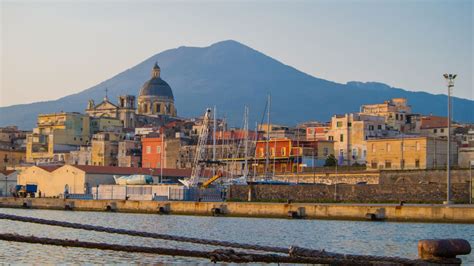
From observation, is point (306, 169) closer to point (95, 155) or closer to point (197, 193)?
point (197, 193)

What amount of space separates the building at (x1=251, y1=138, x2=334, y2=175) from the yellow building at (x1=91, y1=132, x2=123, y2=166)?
77.1 ft

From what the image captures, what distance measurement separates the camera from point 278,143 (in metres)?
94.3

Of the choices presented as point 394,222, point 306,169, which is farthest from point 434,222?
point 306,169

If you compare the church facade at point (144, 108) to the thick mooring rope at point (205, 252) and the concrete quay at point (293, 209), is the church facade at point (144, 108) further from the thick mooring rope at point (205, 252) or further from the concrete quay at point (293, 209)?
the thick mooring rope at point (205, 252)

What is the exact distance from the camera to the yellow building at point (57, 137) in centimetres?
11588

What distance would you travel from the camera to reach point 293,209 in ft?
163

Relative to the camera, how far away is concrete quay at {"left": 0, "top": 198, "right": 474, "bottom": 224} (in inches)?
1661

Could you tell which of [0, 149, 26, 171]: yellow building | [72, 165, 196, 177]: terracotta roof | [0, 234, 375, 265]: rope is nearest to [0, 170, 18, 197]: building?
[72, 165, 196, 177]: terracotta roof

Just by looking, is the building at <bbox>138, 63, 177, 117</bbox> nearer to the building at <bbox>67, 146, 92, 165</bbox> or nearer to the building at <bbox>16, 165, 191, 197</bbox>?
the building at <bbox>67, 146, 92, 165</bbox>

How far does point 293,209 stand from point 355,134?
4490 cm

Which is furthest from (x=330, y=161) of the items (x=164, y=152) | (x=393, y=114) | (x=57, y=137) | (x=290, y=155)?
(x=57, y=137)

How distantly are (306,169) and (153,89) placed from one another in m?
69.4

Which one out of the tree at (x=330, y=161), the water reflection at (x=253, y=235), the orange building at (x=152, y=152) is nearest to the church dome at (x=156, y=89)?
the orange building at (x=152, y=152)

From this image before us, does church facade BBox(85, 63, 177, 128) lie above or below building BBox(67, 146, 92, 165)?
above
